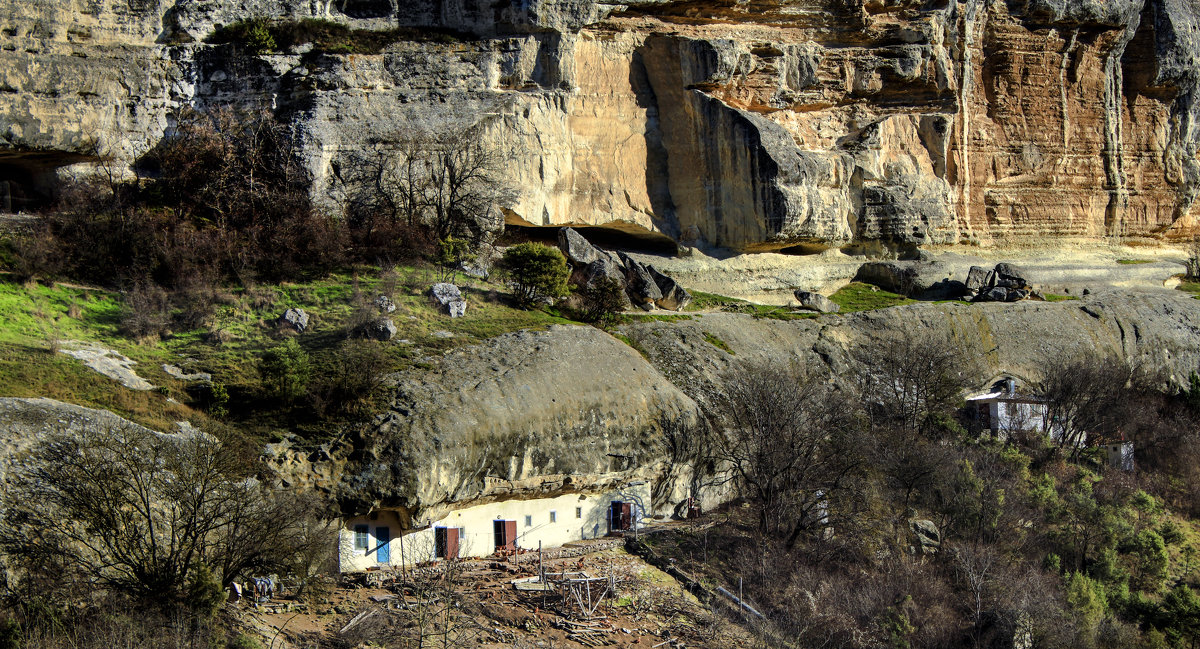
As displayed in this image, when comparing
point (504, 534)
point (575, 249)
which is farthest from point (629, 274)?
point (504, 534)

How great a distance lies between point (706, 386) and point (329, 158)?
12.5 m

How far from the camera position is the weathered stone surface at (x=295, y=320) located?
26.4 m

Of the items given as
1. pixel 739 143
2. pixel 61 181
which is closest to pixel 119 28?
pixel 61 181

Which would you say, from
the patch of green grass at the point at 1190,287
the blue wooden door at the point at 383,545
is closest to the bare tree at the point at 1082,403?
the patch of green grass at the point at 1190,287

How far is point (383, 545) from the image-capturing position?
22.6m

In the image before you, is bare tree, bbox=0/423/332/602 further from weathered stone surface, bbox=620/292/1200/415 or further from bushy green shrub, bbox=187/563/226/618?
weathered stone surface, bbox=620/292/1200/415

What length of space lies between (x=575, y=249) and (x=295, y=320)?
31.1 feet

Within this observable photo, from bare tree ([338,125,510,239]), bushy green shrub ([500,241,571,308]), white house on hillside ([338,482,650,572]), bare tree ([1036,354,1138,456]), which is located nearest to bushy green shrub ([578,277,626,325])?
bushy green shrub ([500,241,571,308])

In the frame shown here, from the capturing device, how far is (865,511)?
26.6 metres

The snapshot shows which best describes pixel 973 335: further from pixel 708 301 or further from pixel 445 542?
pixel 445 542

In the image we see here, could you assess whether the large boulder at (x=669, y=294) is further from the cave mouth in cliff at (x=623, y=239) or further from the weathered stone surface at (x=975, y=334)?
the cave mouth in cliff at (x=623, y=239)

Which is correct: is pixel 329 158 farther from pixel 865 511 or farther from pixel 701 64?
pixel 865 511

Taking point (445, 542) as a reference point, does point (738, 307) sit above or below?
above

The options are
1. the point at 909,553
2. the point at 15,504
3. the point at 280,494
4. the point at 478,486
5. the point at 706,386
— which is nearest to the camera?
the point at 15,504
